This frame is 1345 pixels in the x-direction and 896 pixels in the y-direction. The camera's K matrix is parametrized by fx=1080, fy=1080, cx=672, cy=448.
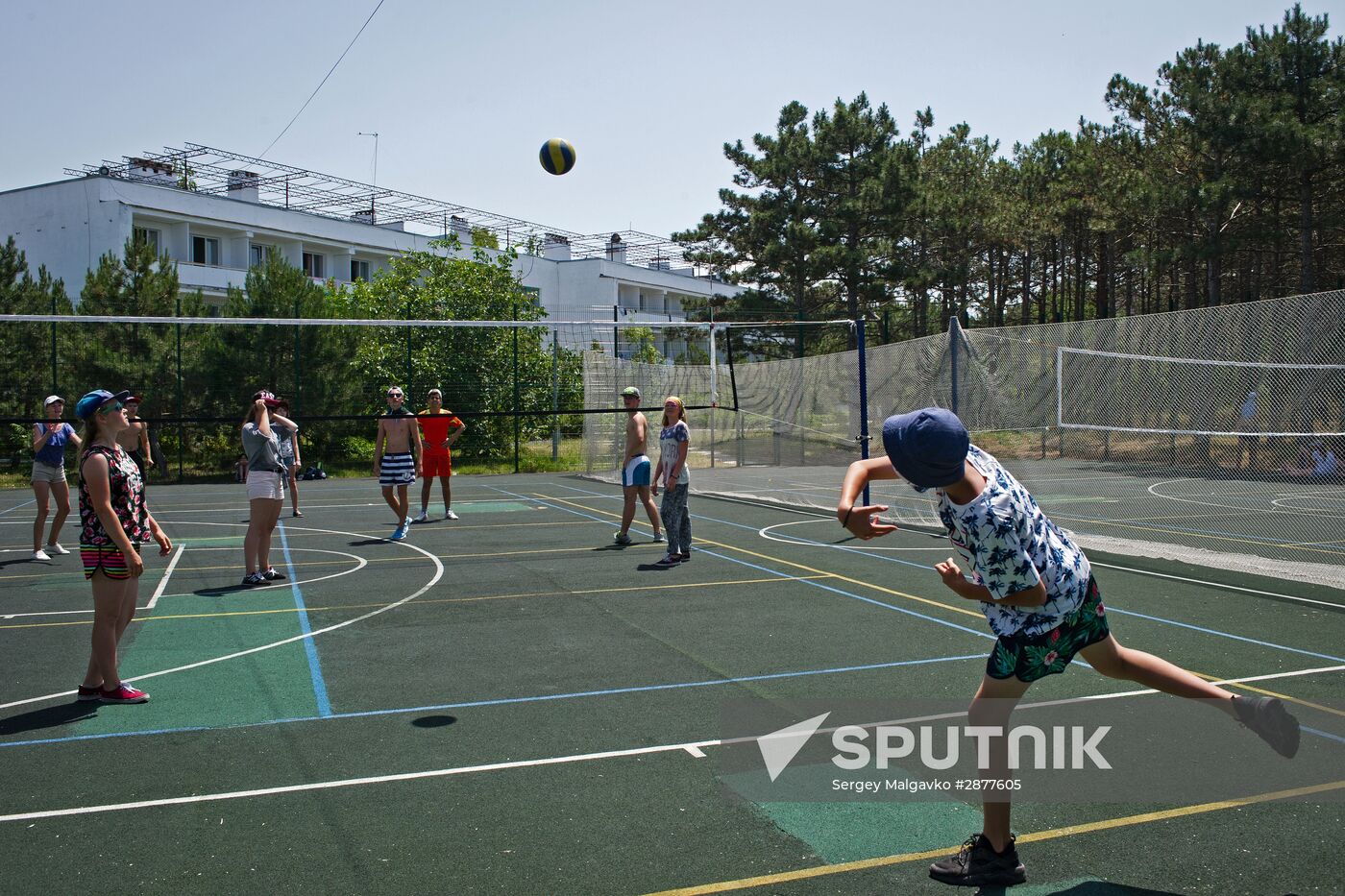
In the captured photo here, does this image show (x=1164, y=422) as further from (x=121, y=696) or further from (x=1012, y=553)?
(x=121, y=696)

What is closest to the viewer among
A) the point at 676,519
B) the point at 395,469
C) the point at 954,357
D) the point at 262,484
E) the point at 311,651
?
the point at 311,651

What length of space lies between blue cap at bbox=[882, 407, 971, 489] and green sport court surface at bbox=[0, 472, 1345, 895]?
1.47 metres

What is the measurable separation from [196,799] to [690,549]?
26.4 feet

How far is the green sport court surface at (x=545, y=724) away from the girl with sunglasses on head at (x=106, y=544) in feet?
0.80

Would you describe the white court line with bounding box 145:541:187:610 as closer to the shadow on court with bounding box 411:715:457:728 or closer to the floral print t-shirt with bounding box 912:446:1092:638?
the shadow on court with bounding box 411:715:457:728

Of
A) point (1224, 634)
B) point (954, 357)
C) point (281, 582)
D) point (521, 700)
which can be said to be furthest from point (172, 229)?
point (1224, 634)

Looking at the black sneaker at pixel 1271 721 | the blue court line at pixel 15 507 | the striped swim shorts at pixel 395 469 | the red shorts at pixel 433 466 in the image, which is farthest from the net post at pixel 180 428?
the black sneaker at pixel 1271 721

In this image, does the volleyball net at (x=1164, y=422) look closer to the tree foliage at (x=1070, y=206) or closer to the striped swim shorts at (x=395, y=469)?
the striped swim shorts at (x=395, y=469)

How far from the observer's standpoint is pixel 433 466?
50.8 ft

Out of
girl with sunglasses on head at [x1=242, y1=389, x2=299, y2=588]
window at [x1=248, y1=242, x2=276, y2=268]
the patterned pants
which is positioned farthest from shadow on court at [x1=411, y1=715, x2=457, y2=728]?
window at [x1=248, y1=242, x2=276, y2=268]

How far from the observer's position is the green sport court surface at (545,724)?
3.97 m

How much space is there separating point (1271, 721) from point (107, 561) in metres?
5.78

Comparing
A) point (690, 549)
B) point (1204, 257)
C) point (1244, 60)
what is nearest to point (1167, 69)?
point (1244, 60)

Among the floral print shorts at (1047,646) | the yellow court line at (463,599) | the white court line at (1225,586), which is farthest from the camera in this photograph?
the white court line at (1225,586)
